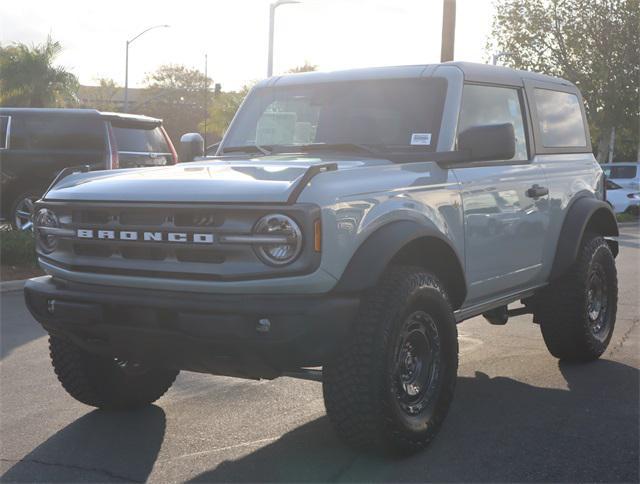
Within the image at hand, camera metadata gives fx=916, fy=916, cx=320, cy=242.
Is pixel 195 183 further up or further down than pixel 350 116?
further down

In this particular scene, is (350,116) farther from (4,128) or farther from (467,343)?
(4,128)

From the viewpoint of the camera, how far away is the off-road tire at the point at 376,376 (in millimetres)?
4004

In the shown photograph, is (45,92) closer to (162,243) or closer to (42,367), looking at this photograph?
(42,367)

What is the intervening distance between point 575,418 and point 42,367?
3526 millimetres

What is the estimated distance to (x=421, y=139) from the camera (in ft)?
16.7

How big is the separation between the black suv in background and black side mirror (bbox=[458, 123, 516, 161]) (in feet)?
31.2

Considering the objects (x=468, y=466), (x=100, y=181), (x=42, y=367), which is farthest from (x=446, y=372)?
(x=42, y=367)

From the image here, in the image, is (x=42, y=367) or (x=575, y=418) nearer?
(x=575, y=418)

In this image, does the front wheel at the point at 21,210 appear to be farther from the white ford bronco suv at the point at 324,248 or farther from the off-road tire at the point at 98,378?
the off-road tire at the point at 98,378

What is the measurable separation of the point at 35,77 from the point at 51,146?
24.2 metres

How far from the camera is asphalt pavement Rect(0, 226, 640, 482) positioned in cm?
417

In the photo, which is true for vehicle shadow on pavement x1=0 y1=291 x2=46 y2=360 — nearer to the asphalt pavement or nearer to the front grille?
the asphalt pavement

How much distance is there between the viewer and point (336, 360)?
404 cm

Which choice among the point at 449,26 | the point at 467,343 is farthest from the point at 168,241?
the point at 449,26
